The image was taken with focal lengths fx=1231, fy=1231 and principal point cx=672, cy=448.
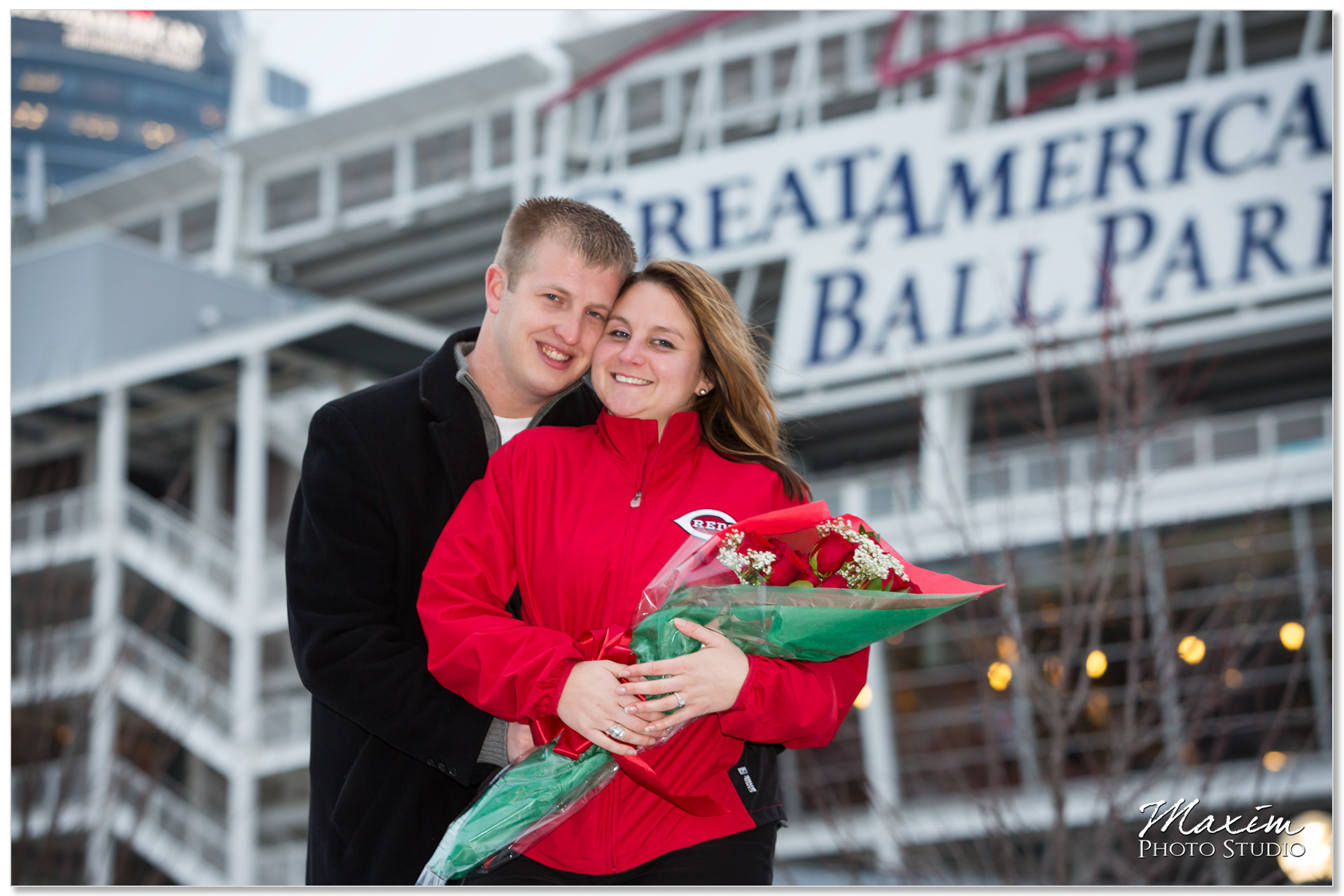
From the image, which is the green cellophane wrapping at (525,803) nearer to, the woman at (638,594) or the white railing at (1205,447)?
the woman at (638,594)

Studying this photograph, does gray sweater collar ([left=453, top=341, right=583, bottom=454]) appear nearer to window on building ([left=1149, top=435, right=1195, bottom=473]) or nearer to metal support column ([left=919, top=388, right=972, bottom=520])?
metal support column ([left=919, top=388, right=972, bottom=520])

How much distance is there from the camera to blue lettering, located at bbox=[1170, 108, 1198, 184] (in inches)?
688

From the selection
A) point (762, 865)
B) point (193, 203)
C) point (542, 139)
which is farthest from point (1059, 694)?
point (193, 203)

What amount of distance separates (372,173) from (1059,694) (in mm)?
23181

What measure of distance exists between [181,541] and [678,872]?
19.3 m

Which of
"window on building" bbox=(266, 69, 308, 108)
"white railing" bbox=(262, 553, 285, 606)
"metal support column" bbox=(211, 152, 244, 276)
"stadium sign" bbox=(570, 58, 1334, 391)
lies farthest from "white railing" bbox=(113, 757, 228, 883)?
"window on building" bbox=(266, 69, 308, 108)

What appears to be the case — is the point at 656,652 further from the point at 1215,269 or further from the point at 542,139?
the point at 542,139

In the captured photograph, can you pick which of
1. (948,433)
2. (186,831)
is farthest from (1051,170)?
(186,831)

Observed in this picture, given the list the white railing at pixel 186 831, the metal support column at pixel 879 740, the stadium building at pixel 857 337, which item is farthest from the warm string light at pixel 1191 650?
the white railing at pixel 186 831

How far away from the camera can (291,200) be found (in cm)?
2691

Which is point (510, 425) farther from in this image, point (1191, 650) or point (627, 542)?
point (1191, 650)

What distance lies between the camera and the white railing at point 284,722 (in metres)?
19.2

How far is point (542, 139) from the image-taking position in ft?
79.6

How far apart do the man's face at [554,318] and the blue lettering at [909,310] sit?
15.6 meters
